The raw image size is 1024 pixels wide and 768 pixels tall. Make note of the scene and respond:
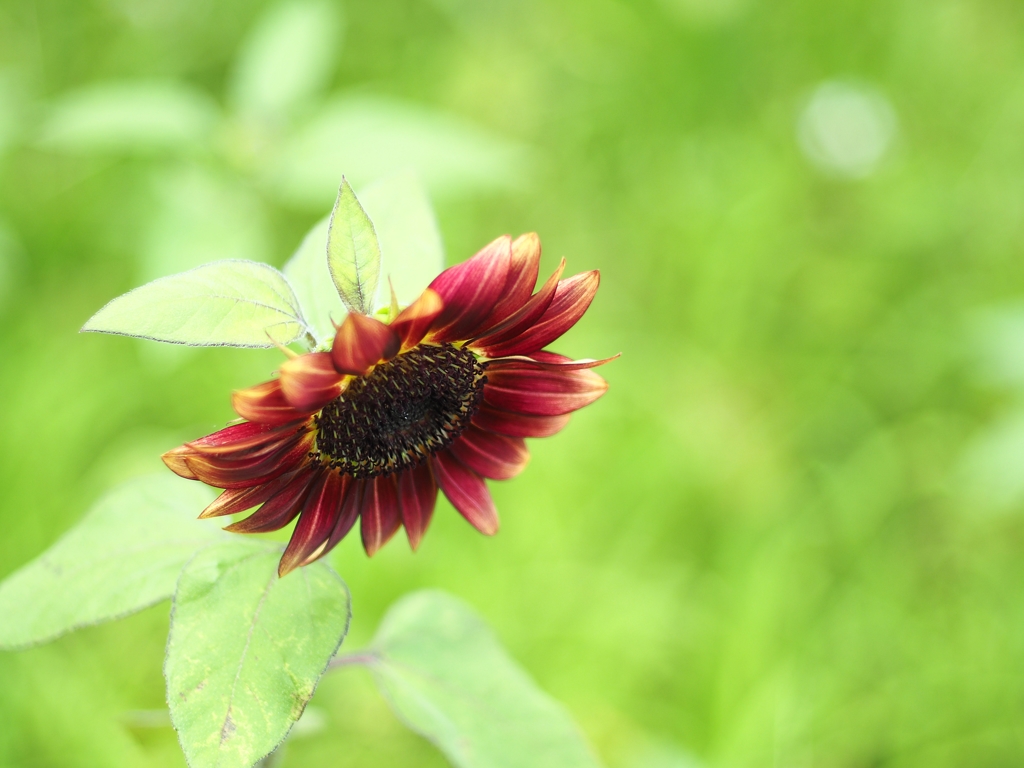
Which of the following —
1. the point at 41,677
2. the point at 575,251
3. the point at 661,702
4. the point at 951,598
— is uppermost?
the point at 575,251

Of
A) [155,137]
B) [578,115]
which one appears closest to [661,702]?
[155,137]

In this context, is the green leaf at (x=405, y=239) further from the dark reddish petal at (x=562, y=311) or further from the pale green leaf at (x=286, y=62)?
the pale green leaf at (x=286, y=62)

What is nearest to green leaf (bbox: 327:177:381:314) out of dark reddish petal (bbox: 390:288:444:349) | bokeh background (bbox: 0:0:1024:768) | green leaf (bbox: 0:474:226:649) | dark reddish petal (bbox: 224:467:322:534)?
dark reddish petal (bbox: 390:288:444:349)

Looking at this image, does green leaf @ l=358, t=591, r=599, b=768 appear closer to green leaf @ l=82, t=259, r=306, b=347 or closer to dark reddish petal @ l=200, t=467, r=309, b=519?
dark reddish petal @ l=200, t=467, r=309, b=519

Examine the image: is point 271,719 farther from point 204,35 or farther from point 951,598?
point 204,35

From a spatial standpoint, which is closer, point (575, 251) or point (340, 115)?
point (340, 115)

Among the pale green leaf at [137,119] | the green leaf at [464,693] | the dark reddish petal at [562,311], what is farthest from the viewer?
the pale green leaf at [137,119]

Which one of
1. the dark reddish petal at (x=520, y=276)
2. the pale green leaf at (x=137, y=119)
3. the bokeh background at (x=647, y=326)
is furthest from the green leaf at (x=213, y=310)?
the pale green leaf at (x=137, y=119)
